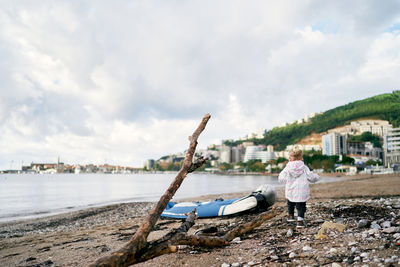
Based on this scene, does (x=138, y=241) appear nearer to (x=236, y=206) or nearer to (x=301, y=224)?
(x=301, y=224)

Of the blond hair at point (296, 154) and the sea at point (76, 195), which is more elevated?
the blond hair at point (296, 154)

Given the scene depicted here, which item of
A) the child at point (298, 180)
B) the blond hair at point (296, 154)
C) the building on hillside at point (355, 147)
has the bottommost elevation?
the child at point (298, 180)

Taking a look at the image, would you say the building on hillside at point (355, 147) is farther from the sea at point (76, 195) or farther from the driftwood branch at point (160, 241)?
the driftwood branch at point (160, 241)

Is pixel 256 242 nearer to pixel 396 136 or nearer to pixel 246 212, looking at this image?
pixel 246 212

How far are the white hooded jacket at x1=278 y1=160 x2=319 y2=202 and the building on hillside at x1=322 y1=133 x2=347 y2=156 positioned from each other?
18254 cm

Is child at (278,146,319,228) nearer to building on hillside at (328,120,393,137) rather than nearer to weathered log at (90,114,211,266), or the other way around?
weathered log at (90,114,211,266)

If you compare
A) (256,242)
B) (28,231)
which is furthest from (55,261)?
(28,231)

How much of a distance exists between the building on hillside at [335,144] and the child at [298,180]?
18252 centimetres

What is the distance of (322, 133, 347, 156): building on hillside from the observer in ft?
560

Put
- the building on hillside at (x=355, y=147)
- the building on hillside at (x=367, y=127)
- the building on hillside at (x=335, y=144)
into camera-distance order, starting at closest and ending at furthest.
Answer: the building on hillside at (x=335, y=144) → the building on hillside at (x=367, y=127) → the building on hillside at (x=355, y=147)

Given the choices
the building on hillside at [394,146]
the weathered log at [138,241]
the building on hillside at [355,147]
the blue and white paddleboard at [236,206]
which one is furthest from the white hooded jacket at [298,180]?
the building on hillside at [355,147]

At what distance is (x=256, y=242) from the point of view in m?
5.34

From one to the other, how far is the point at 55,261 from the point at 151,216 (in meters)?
3.79

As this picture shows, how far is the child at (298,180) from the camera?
6324 mm
